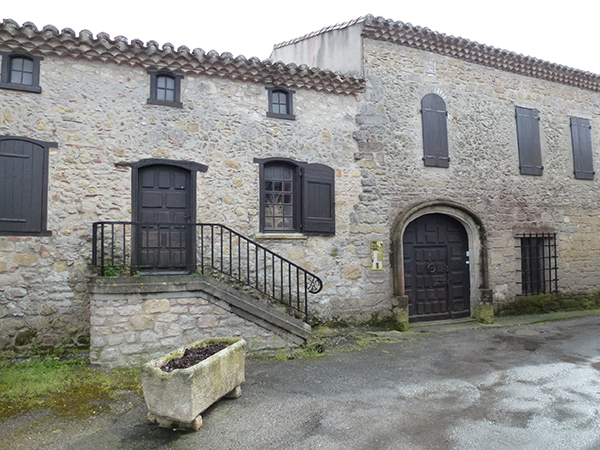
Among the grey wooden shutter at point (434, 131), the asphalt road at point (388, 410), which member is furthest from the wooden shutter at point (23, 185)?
the grey wooden shutter at point (434, 131)

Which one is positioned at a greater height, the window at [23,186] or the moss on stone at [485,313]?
the window at [23,186]

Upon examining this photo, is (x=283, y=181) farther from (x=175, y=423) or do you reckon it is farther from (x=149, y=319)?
(x=175, y=423)

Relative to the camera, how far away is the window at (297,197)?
7441mm

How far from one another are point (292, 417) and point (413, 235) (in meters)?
5.53

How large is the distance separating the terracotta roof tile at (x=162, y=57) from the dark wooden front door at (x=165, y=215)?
182 cm

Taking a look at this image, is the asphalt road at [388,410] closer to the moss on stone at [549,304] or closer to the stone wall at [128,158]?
the stone wall at [128,158]

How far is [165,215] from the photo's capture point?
679 centimetres

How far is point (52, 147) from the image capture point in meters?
6.21

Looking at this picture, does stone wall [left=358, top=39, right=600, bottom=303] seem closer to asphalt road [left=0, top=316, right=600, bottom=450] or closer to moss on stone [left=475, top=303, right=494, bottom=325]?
moss on stone [left=475, top=303, right=494, bottom=325]

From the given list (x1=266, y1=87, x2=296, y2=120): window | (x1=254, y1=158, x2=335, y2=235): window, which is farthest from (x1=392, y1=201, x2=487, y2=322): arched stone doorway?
(x1=266, y1=87, x2=296, y2=120): window

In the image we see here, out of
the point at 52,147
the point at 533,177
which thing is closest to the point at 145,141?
the point at 52,147

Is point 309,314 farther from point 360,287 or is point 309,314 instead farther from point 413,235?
point 413,235

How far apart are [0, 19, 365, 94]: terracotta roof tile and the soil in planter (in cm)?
484

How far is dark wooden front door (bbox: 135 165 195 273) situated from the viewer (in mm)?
6691
